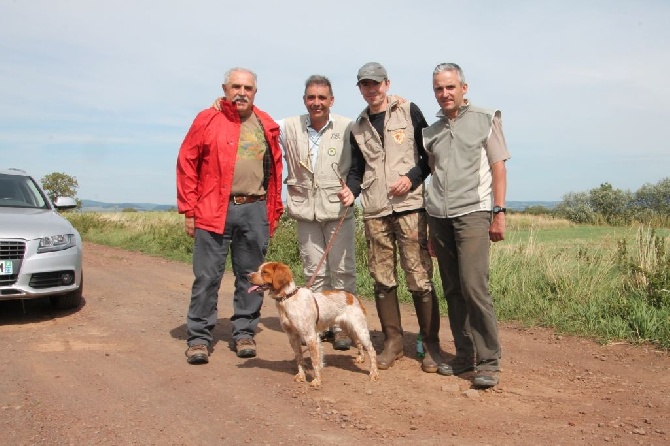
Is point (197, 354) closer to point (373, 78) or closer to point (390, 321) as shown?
point (390, 321)

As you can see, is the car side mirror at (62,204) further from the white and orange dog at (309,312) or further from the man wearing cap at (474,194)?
the man wearing cap at (474,194)

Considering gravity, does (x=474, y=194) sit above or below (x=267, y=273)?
above

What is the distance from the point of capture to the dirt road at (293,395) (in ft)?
12.5

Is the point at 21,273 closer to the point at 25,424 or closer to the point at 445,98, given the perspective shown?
the point at 25,424

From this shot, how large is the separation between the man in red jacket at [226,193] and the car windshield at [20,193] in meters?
3.42

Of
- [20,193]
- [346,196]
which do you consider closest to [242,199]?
[346,196]

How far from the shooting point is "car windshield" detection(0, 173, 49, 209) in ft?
25.8

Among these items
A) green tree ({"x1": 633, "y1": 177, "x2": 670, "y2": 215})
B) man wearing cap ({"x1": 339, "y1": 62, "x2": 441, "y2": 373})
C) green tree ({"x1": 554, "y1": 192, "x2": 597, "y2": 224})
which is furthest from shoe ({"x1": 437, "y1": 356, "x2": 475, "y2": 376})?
green tree ({"x1": 633, "y1": 177, "x2": 670, "y2": 215})

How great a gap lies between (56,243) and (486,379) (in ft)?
16.8

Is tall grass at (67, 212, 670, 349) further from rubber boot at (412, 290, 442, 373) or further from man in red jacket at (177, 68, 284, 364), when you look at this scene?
man in red jacket at (177, 68, 284, 364)

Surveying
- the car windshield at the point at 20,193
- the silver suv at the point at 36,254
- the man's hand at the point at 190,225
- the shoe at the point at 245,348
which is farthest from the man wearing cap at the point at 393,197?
the car windshield at the point at 20,193

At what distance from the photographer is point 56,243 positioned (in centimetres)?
714

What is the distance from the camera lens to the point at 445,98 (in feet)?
15.5

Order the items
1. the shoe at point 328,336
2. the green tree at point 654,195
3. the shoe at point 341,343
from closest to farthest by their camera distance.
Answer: the shoe at point 341,343, the shoe at point 328,336, the green tree at point 654,195
